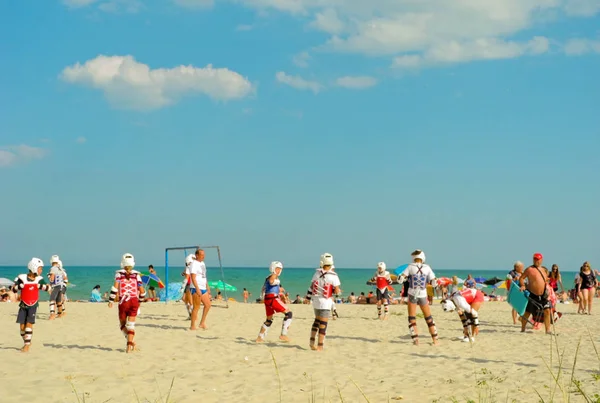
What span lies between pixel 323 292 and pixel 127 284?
148 inches

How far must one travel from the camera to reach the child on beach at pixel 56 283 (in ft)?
59.8

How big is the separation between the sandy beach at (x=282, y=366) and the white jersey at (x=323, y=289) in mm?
976

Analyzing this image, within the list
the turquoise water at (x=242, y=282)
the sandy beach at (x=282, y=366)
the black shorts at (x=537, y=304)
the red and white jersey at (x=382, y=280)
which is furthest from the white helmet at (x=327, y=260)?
the turquoise water at (x=242, y=282)

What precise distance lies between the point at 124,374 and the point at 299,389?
2895mm

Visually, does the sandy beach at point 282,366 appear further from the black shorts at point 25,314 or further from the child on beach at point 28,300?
the black shorts at point 25,314

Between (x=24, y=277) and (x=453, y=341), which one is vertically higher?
(x=24, y=277)

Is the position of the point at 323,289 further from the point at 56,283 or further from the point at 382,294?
the point at 56,283

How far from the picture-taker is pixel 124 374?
951 cm

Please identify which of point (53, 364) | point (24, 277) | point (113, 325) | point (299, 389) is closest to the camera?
point (299, 389)

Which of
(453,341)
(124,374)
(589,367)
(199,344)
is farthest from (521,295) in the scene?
(124,374)

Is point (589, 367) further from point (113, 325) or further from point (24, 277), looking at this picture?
point (113, 325)

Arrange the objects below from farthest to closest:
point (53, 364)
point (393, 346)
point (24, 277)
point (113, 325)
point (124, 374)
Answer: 1. point (113, 325)
2. point (393, 346)
3. point (24, 277)
4. point (53, 364)
5. point (124, 374)

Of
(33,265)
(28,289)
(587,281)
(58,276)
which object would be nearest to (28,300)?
(28,289)

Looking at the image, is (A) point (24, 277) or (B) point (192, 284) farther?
(B) point (192, 284)
